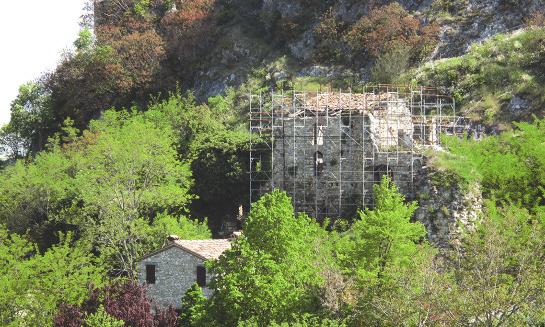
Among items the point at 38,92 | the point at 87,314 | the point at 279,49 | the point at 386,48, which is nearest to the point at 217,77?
the point at 279,49

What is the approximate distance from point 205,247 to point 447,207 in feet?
39.6

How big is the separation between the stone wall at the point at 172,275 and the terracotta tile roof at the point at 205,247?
0.95 ft

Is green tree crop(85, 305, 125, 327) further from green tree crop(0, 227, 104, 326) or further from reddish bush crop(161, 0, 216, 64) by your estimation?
reddish bush crop(161, 0, 216, 64)

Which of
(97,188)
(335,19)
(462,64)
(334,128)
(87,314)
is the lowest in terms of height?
(87,314)

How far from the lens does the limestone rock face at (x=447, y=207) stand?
45.2m

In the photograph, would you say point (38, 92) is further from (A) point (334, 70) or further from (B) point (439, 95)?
(B) point (439, 95)

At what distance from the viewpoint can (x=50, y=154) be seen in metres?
67.4

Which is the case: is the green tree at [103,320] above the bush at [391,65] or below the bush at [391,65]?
below

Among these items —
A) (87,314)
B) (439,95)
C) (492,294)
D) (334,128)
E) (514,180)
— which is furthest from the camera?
(439,95)

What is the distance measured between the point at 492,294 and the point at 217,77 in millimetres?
45419

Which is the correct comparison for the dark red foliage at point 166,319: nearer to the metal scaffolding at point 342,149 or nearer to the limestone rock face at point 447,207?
the limestone rock face at point 447,207

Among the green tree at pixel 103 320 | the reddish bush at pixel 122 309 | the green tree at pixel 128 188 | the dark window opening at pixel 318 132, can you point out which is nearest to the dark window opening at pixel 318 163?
the dark window opening at pixel 318 132

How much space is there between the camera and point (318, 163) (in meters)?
51.2

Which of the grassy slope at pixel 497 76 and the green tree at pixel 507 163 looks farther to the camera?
the grassy slope at pixel 497 76
